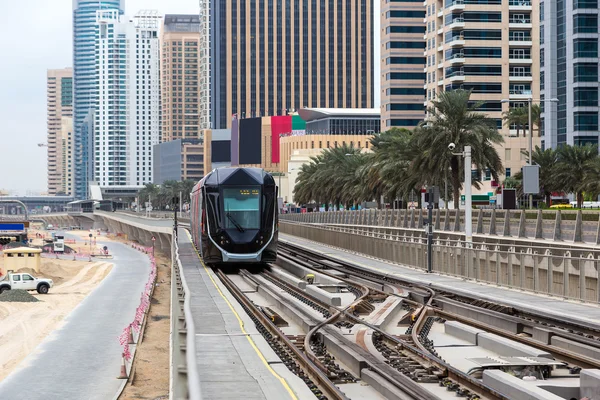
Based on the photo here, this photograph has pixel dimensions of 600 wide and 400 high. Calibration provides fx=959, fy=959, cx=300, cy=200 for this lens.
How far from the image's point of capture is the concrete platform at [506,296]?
918 inches

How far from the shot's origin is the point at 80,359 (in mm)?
39250

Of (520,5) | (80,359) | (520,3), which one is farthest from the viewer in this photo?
(520,3)

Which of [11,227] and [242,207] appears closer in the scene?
[242,207]

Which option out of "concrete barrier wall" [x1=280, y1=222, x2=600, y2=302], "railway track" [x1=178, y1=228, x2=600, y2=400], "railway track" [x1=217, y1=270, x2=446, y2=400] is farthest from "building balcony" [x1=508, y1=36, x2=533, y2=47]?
"railway track" [x1=217, y1=270, x2=446, y2=400]

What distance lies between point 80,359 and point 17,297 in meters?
28.5

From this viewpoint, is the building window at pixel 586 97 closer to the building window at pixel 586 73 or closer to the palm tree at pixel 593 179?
the building window at pixel 586 73

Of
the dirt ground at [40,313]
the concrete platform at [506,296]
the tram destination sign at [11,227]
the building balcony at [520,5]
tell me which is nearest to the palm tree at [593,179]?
the concrete platform at [506,296]

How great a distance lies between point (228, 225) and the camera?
3969cm

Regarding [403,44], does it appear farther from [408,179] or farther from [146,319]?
[146,319]

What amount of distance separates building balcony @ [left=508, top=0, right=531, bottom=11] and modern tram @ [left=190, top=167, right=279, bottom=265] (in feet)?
259

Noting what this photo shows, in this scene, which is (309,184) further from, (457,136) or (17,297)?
(457,136)

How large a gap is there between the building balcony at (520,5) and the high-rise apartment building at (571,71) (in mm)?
9173

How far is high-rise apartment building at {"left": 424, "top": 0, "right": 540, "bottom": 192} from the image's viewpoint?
11075 cm

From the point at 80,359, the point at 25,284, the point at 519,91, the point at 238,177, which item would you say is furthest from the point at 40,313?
the point at 519,91
